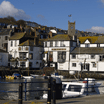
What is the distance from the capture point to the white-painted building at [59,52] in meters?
71.2

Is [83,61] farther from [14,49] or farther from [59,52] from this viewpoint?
[14,49]

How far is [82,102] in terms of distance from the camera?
13.0 m

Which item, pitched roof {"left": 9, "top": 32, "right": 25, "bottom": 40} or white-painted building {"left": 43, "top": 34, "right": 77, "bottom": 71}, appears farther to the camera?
pitched roof {"left": 9, "top": 32, "right": 25, "bottom": 40}

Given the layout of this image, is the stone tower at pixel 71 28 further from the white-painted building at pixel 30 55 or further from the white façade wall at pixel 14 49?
the white façade wall at pixel 14 49

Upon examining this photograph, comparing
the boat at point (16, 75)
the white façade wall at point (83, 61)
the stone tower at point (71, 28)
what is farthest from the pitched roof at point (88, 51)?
the stone tower at point (71, 28)

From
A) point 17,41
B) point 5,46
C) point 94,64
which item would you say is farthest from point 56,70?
point 5,46

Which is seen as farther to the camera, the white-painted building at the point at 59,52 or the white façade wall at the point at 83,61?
the white-painted building at the point at 59,52

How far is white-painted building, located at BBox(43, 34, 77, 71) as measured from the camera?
2805 inches

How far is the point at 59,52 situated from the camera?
236 feet

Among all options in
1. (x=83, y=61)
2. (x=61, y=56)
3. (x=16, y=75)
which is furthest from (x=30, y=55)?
(x=83, y=61)

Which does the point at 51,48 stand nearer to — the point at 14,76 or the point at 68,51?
the point at 68,51

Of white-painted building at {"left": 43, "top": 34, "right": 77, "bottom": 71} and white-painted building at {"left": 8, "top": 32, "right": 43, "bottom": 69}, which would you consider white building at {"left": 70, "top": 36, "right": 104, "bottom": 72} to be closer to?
white-painted building at {"left": 43, "top": 34, "right": 77, "bottom": 71}

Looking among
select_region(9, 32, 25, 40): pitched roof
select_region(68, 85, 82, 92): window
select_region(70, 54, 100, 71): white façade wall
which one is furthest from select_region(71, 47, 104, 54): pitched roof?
select_region(68, 85, 82, 92): window

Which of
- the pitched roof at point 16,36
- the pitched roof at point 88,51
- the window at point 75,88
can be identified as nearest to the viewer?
the window at point 75,88
